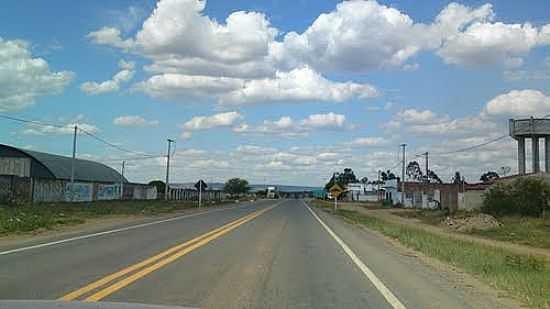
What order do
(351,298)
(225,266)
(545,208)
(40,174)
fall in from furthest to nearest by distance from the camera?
(40,174), (545,208), (225,266), (351,298)

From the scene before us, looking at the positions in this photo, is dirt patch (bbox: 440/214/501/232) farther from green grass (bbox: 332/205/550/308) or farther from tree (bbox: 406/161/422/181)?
tree (bbox: 406/161/422/181)

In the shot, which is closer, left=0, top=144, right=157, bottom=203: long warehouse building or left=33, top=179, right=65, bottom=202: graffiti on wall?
left=0, top=144, right=157, bottom=203: long warehouse building

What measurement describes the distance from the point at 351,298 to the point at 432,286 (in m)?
2.39

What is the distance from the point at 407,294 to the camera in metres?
10.2

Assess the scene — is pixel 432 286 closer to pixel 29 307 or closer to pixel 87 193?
pixel 29 307

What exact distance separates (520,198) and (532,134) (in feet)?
61.2

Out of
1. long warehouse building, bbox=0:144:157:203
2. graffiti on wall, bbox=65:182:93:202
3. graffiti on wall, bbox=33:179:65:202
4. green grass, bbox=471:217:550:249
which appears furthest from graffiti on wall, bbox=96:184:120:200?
green grass, bbox=471:217:550:249

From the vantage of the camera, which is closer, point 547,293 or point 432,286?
point 547,293

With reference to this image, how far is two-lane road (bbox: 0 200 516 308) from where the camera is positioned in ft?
30.1

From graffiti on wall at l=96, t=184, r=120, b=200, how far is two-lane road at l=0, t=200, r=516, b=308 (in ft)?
181

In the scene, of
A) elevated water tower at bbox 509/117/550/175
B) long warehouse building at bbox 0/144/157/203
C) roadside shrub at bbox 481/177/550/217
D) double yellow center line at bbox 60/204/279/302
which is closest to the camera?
double yellow center line at bbox 60/204/279/302

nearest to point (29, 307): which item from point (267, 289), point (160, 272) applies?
point (267, 289)

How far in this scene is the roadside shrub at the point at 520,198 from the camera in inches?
1464

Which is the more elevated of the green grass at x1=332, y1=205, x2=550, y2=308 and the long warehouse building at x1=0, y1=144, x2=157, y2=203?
the long warehouse building at x1=0, y1=144, x2=157, y2=203
